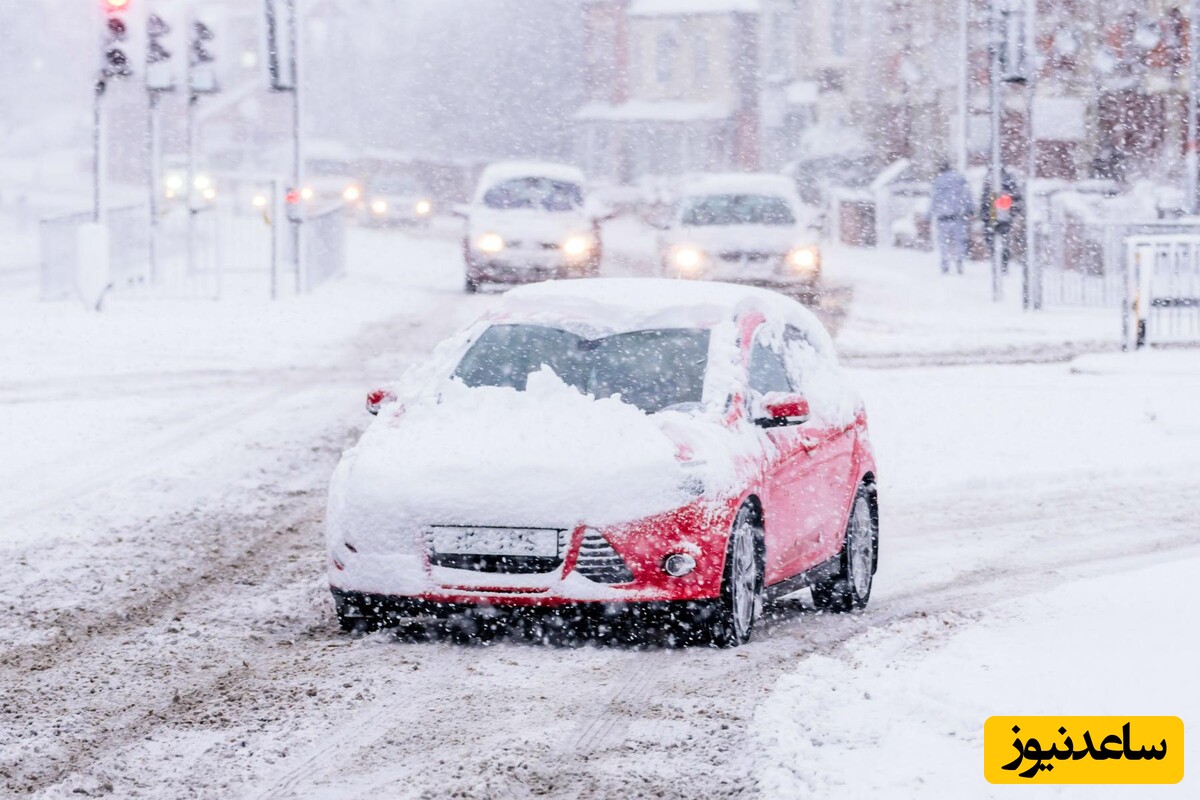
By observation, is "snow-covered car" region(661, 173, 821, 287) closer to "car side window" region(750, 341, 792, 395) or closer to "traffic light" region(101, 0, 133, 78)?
"traffic light" region(101, 0, 133, 78)

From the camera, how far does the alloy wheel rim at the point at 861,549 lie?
9648 mm

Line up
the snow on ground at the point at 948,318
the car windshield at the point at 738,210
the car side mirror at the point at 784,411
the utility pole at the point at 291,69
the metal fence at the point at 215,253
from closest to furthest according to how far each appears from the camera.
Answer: the car side mirror at the point at 784,411, the snow on ground at the point at 948,318, the car windshield at the point at 738,210, the metal fence at the point at 215,253, the utility pole at the point at 291,69

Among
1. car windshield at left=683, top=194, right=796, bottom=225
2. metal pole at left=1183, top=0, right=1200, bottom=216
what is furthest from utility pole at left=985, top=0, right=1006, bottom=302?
metal pole at left=1183, top=0, right=1200, bottom=216

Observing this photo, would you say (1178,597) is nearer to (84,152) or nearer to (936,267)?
(936,267)

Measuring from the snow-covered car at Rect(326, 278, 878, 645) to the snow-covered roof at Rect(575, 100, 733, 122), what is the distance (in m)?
68.6

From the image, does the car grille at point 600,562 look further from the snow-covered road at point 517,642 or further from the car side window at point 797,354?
the car side window at point 797,354

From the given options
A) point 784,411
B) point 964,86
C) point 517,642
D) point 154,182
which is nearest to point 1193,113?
point 964,86

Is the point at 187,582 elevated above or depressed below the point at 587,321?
below

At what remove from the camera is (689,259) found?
27.2 m

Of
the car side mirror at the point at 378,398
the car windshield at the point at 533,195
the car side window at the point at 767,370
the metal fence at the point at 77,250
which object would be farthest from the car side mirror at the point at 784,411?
the car windshield at the point at 533,195

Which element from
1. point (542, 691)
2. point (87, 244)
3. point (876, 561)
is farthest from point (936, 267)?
point (542, 691)

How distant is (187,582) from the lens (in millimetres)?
10000

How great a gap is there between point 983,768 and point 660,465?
2.29 metres

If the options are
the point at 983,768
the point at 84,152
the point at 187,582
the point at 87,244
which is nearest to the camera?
the point at 983,768
